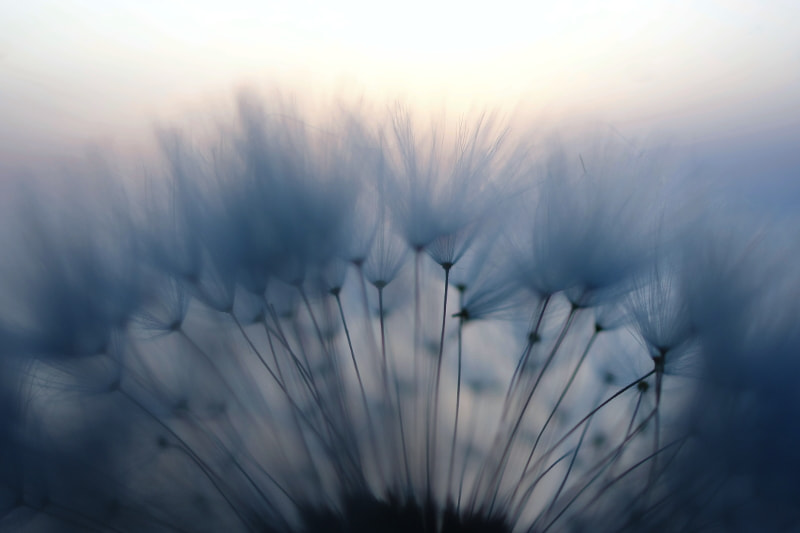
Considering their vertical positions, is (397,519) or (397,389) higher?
(397,389)

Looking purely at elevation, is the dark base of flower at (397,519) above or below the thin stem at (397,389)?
below

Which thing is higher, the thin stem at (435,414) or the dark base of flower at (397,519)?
the thin stem at (435,414)

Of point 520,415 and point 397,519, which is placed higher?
point 520,415

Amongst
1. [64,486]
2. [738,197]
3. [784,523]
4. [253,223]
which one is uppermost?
[738,197]

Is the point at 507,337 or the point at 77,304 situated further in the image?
the point at 507,337

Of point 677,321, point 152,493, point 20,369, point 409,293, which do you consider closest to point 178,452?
point 152,493

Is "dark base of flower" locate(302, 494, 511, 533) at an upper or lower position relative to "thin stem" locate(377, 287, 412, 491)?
lower

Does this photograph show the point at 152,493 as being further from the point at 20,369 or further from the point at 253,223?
the point at 253,223

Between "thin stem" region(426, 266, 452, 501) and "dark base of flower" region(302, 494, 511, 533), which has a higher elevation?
"thin stem" region(426, 266, 452, 501)
